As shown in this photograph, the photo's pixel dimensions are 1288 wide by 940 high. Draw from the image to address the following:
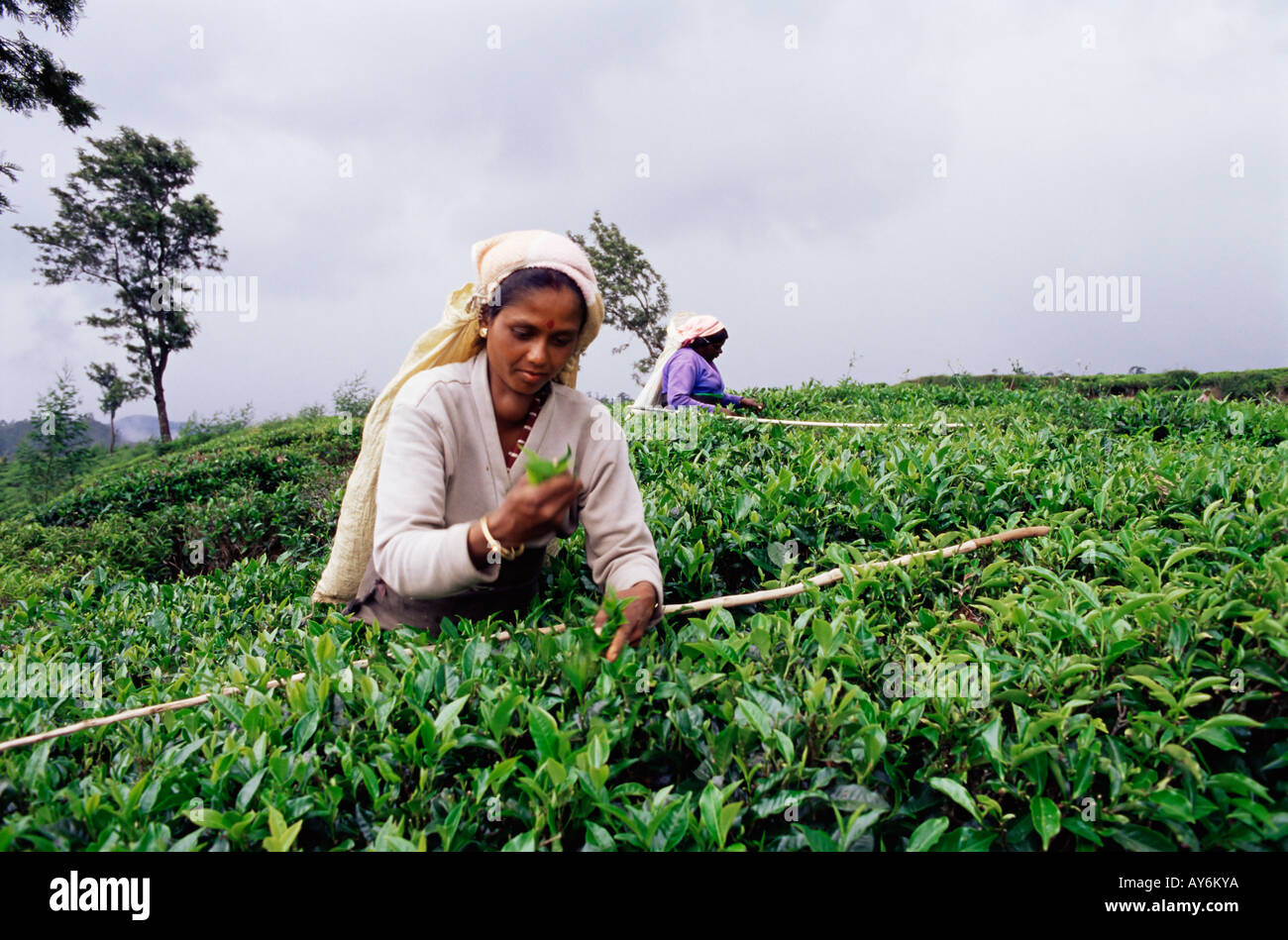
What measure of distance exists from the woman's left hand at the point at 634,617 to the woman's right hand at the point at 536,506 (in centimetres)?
42

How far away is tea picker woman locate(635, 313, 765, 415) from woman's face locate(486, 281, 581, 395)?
14.8ft

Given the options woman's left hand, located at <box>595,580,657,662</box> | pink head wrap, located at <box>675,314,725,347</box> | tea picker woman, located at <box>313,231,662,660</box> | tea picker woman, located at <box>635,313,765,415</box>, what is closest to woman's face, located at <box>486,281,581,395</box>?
tea picker woman, located at <box>313,231,662,660</box>

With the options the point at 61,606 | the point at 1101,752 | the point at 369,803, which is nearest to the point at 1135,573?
the point at 1101,752

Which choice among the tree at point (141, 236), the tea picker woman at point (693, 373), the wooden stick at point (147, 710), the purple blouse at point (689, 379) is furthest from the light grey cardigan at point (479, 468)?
the tree at point (141, 236)

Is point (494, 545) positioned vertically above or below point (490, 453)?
below

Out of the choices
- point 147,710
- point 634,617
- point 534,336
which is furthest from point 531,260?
point 147,710

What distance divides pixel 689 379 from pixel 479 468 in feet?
16.1

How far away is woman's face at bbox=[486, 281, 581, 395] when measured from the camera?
1949mm

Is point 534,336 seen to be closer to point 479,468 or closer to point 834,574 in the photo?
point 479,468

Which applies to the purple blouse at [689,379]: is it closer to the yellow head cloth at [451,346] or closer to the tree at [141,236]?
the yellow head cloth at [451,346]

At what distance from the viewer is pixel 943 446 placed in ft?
11.6

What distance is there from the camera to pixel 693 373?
6.97 m

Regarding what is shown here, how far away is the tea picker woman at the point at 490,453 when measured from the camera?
187 centimetres
